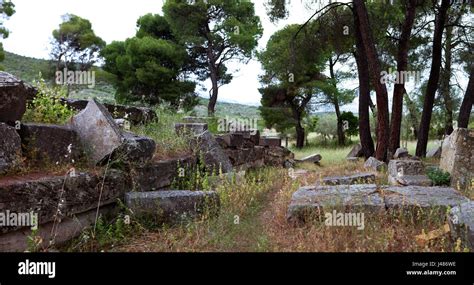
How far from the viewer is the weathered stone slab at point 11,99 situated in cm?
405

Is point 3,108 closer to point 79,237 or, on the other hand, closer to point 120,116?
point 79,237

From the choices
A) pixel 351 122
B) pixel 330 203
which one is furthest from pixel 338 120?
pixel 330 203

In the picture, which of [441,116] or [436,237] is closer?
[436,237]

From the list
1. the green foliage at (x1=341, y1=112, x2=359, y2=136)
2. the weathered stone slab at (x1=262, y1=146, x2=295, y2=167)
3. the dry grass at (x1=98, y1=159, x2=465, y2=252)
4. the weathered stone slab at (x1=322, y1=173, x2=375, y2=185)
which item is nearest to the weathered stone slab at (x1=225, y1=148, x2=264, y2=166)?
the weathered stone slab at (x1=262, y1=146, x2=295, y2=167)

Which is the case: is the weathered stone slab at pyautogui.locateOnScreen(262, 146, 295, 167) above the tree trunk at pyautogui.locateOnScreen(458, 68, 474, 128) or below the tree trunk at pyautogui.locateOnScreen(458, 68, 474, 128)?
below

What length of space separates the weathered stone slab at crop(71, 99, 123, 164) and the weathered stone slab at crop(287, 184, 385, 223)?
212 cm

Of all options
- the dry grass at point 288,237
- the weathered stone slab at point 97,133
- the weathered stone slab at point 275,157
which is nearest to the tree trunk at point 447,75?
the weathered stone slab at point 275,157

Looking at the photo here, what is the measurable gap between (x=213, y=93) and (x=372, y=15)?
13.0 meters

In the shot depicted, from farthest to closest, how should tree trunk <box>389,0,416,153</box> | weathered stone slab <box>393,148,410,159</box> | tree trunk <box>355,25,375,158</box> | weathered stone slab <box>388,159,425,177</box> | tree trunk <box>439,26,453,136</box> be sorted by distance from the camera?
tree trunk <box>439,26,453,136</box> → tree trunk <box>355,25,375,158</box> → tree trunk <box>389,0,416,153</box> → weathered stone slab <box>393,148,410,159</box> → weathered stone slab <box>388,159,425,177</box>

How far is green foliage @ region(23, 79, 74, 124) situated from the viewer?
539cm

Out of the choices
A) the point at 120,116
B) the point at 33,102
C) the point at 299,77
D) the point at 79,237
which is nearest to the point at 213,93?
the point at 299,77

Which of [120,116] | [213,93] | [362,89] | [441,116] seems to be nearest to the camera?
[120,116]

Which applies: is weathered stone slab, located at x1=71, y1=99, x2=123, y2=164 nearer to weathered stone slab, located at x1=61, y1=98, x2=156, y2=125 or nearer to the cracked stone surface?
weathered stone slab, located at x1=61, y1=98, x2=156, y2=125

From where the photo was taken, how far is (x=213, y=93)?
2583 centimetres
